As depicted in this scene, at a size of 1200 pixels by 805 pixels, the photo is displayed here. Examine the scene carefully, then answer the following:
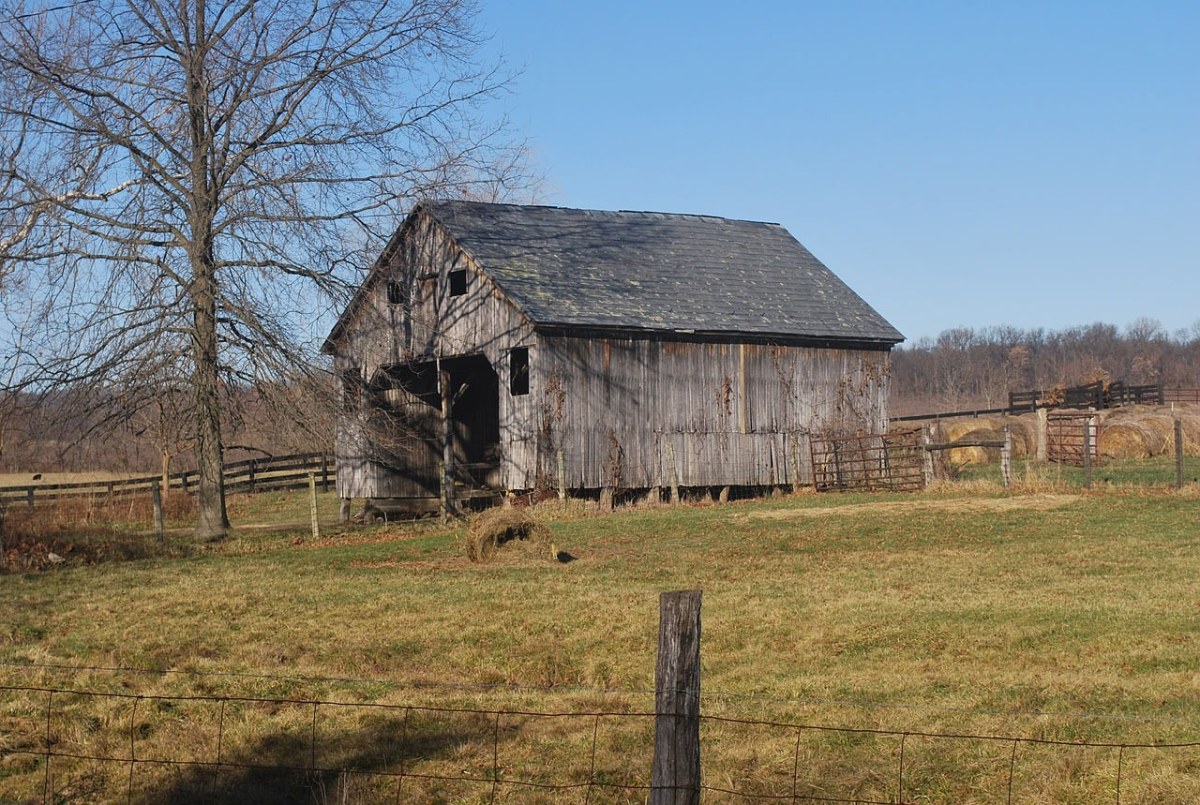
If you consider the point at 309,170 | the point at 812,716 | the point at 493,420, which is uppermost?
the point at 309,170

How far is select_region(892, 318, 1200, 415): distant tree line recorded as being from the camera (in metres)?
160

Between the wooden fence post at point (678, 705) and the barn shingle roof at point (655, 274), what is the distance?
2385cm

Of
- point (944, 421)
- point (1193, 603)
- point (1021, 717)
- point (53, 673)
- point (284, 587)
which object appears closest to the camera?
point (1021, 717)

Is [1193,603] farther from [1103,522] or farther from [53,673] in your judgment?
[53,673]

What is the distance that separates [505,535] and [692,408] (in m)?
12.6

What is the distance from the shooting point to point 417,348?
111 feet

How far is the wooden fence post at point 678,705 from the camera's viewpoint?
648cm

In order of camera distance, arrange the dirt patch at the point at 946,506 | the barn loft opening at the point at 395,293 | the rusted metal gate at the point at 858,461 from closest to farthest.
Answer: the dirt patch at the point at 946,506
the rusted metal gate at the point at 858,461
the barn loft opening at the point at 395,293

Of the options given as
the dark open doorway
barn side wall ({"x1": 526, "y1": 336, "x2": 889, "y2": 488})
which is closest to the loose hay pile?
barn side wall ({"x1": 526, "y1": 336, "x2": 889, "y2": 488})

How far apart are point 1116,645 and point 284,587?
37.6 ft

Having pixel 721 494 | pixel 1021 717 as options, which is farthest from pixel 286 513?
pixel 1021 717

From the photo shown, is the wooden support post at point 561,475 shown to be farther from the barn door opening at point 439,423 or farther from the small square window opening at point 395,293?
the small square window opening at point 395,293

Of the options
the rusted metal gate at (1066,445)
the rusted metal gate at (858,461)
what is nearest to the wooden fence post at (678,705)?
the rusted metal gate at (858,461)

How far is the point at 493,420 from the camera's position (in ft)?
120
